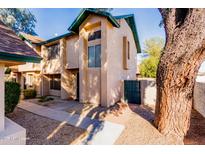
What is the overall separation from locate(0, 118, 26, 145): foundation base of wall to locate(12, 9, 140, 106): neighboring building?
19.6 feet

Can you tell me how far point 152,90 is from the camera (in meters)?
10.3

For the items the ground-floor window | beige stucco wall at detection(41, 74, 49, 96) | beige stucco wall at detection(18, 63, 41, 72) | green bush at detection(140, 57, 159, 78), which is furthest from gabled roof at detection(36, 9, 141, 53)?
green bush at detection(140, 57, 159, 78)

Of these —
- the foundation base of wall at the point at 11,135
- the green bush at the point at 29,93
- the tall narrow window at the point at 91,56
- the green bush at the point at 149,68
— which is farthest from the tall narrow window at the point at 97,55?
the green bush at the point at 149,68

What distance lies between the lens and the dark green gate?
10743mm

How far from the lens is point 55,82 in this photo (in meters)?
14.6

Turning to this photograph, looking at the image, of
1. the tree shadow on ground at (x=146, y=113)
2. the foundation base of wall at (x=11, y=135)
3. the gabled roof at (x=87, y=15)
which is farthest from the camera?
the gabled roof at (x=87, y=15)

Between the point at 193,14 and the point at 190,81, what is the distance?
75.7 inches

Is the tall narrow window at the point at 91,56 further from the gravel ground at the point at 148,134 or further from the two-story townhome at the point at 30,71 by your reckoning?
the two-story townhome at the point at 30,71

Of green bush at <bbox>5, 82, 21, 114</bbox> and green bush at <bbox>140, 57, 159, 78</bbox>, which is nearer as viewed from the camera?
green bush at <bbox>5, 82, 21, 114</bbox>

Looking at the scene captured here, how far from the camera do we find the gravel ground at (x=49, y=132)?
488 cm

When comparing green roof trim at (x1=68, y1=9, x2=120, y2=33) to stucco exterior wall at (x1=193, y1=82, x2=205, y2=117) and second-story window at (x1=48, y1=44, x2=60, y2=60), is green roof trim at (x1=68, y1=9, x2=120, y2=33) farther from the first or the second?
stucco exterior wall at (x1=193, y1=82, x2=205, y2=117)

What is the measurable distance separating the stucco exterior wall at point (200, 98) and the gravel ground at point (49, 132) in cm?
608
